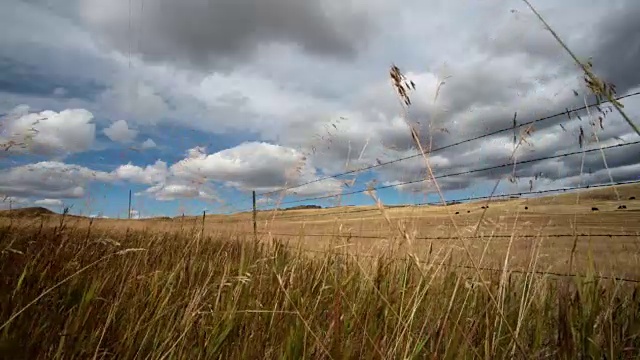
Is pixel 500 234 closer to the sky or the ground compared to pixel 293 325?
closer to the sky

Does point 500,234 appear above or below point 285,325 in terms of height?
above

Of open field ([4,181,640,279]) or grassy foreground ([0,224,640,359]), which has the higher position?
open field ([4,181,640,279])

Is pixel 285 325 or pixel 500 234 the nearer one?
pixel 285 325

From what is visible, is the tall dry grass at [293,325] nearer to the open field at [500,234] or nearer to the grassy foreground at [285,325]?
the grassy foreground at [285,325]

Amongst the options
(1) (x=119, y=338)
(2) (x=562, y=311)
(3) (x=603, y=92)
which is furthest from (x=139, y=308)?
(3) (x=603, y=92)

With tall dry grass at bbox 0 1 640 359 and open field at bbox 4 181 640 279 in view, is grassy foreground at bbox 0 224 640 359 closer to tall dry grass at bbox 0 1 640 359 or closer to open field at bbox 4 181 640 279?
tall dry grass at bbox 0 1 640 359

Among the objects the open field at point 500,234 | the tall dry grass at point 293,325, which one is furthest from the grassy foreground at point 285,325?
the open field at point 500,234

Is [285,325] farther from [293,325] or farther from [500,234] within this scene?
[500,234]

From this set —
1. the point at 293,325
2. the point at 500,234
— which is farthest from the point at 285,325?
the point at 500,234

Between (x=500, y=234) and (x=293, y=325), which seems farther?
(x=500, y=234)

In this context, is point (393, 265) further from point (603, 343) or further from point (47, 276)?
point (47, 276)

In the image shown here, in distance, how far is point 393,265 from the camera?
3242mm

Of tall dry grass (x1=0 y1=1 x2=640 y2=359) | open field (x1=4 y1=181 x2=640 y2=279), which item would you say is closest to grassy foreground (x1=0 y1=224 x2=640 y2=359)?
tall dry grass (x1=0 y1=1 x2=640 y2=359)

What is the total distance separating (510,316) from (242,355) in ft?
5.45
